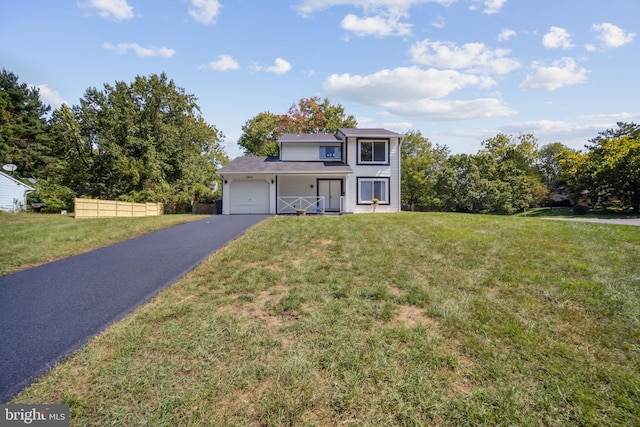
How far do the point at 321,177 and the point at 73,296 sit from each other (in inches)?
625

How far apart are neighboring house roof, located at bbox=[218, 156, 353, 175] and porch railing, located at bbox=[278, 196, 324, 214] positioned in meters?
1.78

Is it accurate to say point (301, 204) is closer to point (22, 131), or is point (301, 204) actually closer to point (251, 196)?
point (251, 196)

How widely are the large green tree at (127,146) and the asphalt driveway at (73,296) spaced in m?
15.4

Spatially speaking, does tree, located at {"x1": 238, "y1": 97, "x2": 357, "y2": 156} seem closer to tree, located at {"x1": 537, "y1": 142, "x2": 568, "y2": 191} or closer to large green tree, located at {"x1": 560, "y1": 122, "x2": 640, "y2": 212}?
large green tree, located at {"x1": 560, "y1": 122, "x2": 640, "y2": 212}

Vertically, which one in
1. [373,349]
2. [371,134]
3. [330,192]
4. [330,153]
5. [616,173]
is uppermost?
[371,134]

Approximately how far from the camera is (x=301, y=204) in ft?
62.5

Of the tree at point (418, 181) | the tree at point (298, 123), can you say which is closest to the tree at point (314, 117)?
the tree at point (298, 123)

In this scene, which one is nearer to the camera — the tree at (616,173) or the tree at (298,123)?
the tree at (616,173)

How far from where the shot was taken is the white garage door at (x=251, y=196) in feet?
60.0

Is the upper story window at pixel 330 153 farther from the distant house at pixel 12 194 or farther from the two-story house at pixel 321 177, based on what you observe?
the distant house at pixel 12 194

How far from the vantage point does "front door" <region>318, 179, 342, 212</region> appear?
19.6 m

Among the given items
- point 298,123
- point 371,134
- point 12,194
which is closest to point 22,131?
point 12,194

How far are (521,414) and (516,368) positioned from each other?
596mm

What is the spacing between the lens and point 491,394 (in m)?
2.49
